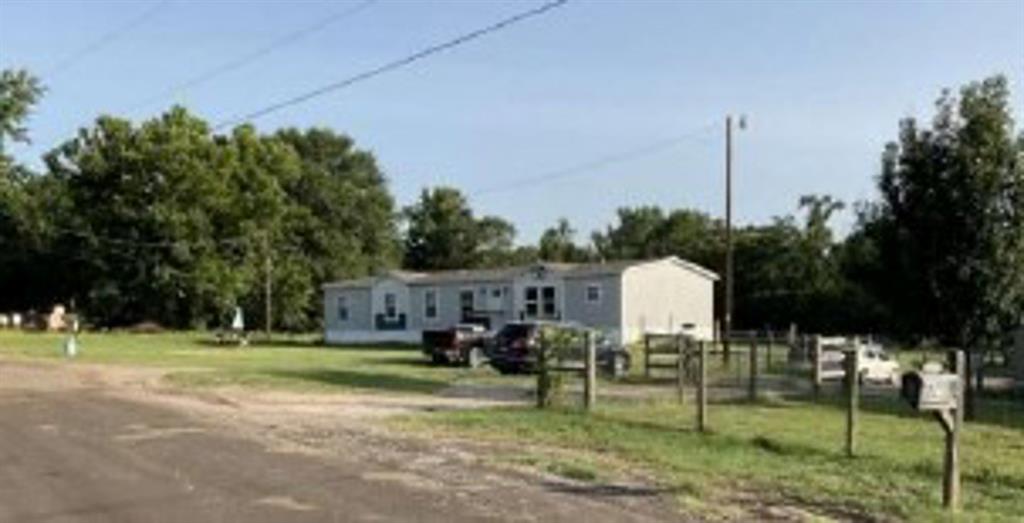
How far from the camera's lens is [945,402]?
41.0 feet

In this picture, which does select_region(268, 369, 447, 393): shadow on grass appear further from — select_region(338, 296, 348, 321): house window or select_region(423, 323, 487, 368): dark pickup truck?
select_region(338, 296, 348, 321): house window

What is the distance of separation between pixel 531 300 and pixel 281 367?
28366 millimetres

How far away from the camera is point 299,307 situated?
9781 centimetres

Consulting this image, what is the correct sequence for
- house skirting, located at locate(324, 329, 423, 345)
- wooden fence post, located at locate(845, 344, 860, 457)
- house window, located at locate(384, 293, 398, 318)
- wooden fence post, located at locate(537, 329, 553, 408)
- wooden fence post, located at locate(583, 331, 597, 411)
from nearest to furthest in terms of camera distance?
wooden fence post, located at locate(845, 344, 860, 457)
wooden fence post, located at locate(583, 331, 597, 411)
wooden fence post, located at locate(537, 329, 553, 408)
house skirting, located at locate(324, 329, 423, 345)
house window, located at locate(384, 293, 398, 318)

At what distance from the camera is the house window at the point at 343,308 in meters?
78.2

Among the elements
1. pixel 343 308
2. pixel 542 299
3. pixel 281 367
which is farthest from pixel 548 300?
pixel 281 367

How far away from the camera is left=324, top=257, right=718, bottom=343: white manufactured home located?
213 feet

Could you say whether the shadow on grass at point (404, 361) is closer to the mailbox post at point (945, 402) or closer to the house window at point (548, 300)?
the house window at point (548, 300)

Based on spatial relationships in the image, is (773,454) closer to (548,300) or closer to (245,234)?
(548,300)

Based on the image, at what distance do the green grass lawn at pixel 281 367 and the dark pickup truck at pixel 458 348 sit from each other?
71cm

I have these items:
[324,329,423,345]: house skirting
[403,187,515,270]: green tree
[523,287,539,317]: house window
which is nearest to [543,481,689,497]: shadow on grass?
[523,287,539,317]: house window

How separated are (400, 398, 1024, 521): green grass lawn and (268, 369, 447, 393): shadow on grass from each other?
7301 mm

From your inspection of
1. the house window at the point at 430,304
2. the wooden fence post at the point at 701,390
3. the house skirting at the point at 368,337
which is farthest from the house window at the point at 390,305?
the wooden fence post at the point at 701,390

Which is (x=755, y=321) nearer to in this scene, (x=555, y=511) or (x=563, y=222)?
(x=563, y=222)
